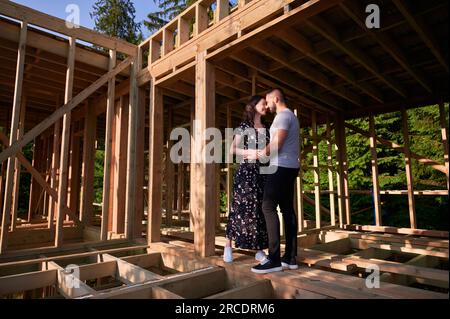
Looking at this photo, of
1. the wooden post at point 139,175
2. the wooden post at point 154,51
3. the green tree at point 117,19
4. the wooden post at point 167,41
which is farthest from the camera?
the green tree at point 117,19

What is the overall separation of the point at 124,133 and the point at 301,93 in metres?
3.31

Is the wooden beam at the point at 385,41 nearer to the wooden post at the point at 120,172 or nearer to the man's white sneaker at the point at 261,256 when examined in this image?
the man's white sneaker at the point at 261,256

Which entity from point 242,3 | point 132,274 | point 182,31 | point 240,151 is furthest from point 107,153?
point 242,3

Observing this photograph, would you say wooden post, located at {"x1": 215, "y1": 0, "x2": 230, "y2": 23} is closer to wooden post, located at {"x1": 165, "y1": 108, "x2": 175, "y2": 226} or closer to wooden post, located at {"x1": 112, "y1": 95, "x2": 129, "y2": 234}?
wooden post, located at {"x1": 112, "y1": 95, "x2": 129, "y2": 234}

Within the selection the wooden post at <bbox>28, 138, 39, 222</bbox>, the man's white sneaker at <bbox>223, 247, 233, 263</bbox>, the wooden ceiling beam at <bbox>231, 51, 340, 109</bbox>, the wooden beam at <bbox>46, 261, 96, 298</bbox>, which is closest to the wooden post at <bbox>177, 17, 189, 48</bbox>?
the wooden ceiling beam at <bbox>231, 51, 340, 109</bbox>

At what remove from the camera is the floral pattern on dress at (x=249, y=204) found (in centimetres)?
280

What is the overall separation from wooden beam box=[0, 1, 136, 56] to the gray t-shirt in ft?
10.9

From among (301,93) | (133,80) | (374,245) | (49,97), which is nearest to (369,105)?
(301,93)

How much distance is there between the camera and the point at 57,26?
402cm

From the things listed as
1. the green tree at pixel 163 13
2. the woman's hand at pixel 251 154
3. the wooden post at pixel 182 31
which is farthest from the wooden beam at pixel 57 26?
the green tree at pixel 163 13

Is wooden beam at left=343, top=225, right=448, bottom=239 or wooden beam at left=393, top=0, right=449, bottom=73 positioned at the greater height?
wooden beam at left=393, top=0, right=449, bottom=73

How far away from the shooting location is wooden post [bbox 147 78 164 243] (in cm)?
416

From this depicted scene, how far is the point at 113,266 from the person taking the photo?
3.10 metres

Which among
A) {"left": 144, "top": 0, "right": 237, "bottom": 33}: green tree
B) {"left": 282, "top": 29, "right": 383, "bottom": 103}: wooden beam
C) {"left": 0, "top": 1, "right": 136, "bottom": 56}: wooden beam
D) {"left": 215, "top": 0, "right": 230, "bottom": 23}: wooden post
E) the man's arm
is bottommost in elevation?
the man's arm
